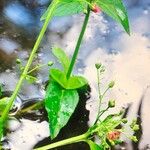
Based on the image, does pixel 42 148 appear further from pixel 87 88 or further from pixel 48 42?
pixel 48 42

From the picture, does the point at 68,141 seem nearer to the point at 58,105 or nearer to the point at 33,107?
the point at 58,105

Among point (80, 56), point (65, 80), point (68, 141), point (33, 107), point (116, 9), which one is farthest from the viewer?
point (80, 56)

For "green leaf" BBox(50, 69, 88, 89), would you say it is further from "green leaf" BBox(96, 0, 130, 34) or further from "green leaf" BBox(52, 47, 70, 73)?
"green leaf" BBox(96, 0, 130, 34)

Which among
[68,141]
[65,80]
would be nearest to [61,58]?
[65,80]

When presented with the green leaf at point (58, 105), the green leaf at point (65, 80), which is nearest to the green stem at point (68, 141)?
the green leaf at point (58, 105)

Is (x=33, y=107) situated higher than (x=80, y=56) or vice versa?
(x=80, y=56)

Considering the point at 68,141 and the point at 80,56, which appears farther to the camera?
the point at 80,56

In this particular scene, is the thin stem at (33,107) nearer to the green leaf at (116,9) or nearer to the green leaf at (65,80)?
the green leaf at (65,80)
